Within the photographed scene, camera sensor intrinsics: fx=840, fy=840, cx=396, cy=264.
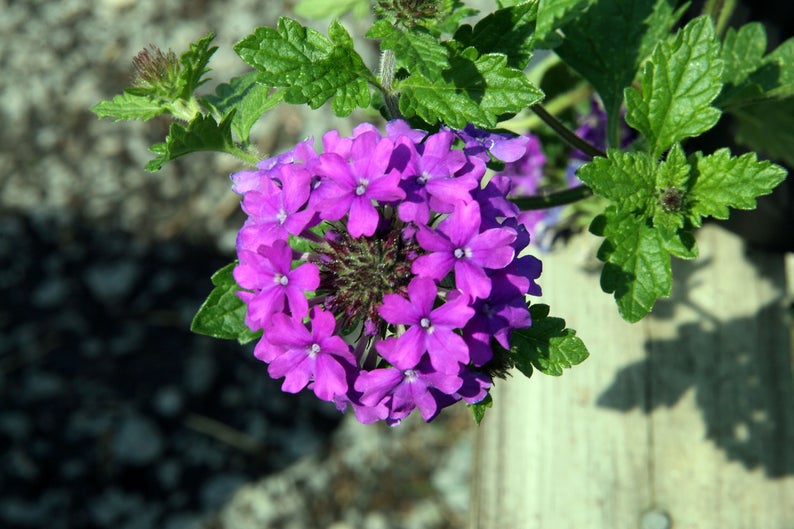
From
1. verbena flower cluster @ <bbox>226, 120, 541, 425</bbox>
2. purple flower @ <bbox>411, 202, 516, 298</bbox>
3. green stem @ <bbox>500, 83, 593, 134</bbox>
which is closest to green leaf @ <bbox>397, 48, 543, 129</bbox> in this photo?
verbena flower cluster @ <bbox>226, 120, 541, 425</bbox>

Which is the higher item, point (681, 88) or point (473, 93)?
point (473, 93)

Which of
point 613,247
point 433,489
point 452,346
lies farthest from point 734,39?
point 433,489

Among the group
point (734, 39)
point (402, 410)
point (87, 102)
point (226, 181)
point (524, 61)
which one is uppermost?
point (524, 61)

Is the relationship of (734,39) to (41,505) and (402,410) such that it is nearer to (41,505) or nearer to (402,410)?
(402,410)

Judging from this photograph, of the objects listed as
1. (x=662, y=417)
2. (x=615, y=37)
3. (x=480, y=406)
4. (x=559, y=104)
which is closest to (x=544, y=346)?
(x=480, y=406)

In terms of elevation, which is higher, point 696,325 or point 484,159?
point 484,159

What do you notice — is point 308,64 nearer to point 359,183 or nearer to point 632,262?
point 359,183
